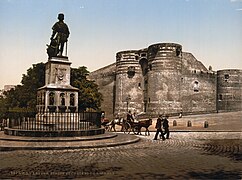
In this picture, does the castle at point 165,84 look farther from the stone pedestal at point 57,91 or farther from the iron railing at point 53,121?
the stone pedestal at point 57,91

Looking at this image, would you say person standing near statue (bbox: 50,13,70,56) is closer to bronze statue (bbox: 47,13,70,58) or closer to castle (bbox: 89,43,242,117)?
bronze statue (bbox: 47,13,70,58)

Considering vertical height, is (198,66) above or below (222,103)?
above

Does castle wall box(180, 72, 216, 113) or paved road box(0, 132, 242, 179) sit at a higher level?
castle wall box(180, 72, 216, 113)


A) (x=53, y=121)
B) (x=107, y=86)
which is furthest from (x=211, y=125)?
(x=107, y=86)

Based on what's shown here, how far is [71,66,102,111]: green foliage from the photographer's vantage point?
127ft

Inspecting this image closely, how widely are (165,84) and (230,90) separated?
16.5m

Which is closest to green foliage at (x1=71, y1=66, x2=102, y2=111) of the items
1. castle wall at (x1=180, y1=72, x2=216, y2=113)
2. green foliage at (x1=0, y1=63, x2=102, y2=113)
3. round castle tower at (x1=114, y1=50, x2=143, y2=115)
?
green foliage at (x1=0, y1=63, x2=102, y2=113)

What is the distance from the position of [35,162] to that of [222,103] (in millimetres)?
55014

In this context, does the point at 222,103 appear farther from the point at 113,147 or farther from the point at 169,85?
the point at 113,147

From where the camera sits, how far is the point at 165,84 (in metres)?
49.6

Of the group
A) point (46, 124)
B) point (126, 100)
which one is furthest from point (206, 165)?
point (126, 100)

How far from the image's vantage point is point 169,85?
49875mm

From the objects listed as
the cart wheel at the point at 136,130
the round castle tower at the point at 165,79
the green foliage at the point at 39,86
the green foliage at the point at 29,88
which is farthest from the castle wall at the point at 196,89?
the cart wheel at the point at 136,130

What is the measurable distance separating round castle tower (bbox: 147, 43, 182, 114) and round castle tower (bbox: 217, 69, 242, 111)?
43.0 ft
